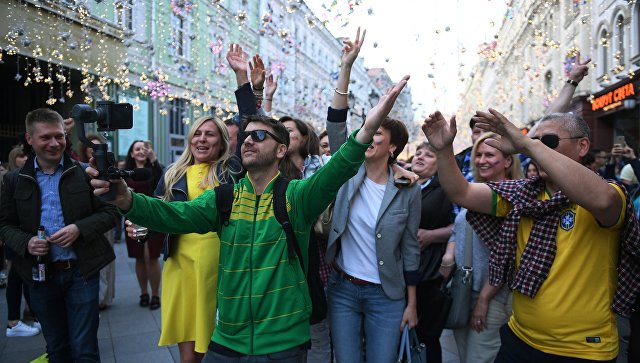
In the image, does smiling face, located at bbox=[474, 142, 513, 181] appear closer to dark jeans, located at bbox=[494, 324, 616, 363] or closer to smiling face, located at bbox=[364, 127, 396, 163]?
smiling face, located at bbox=[364, 127, 396, 163]

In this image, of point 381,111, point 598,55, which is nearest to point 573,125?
point 381,111

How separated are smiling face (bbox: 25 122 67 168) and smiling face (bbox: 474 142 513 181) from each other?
3001mm

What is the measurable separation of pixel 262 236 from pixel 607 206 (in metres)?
1.51

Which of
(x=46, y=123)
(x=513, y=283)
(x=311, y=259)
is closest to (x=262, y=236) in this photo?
(x=311, y=259)

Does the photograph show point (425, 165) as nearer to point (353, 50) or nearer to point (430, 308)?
point (430, 308)

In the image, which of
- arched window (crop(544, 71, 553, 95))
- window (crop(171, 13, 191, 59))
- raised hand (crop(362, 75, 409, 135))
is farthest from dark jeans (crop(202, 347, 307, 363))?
arched window (crop(544, 71, 553, 95))

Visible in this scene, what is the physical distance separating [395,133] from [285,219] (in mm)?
1239

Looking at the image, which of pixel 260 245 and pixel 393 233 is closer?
pixel 260 245

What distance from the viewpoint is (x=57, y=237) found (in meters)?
3.15

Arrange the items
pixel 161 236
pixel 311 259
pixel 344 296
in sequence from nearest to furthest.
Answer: pixel 311 259, pixel 344 296, pixel 161 236

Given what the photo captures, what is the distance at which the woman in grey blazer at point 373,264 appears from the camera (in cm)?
285

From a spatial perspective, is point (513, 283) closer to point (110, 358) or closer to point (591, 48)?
point (110, 358)

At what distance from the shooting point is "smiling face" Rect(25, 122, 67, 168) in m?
3.28

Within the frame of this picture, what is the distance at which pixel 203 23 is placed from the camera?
17047 millimetres
